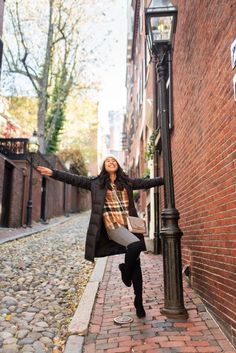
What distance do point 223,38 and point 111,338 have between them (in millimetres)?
3048

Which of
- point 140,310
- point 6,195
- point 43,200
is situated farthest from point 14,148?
point 140,310

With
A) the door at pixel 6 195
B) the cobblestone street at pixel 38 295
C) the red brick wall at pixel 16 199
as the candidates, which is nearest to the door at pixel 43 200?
the red brick wall at pixel 16 199

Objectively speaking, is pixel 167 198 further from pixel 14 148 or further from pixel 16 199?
pixel 14 148

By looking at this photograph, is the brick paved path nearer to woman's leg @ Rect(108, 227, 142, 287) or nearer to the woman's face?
woman's leg @ Rect(108, 227, 142, 287)

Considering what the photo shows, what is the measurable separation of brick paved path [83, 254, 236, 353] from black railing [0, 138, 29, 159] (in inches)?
526

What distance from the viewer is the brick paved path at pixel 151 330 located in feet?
10.5

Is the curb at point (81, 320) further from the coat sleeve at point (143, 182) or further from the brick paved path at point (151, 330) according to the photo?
the coat sleeve at point (143, 182)

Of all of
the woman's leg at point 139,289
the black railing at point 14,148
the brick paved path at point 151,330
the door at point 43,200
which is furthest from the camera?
the door at point 43,200

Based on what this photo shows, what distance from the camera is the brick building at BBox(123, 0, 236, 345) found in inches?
131

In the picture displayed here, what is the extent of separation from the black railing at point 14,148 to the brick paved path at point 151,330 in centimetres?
1335

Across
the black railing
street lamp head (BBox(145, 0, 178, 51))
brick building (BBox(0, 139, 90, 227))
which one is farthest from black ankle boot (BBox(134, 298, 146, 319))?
the black railing

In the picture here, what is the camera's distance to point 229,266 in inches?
131

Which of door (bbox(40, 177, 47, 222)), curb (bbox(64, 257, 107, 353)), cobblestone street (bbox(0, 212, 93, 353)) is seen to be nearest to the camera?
curb (bbox(64, 257, 107, 353))

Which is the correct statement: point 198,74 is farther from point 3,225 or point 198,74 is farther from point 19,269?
point 3,225
